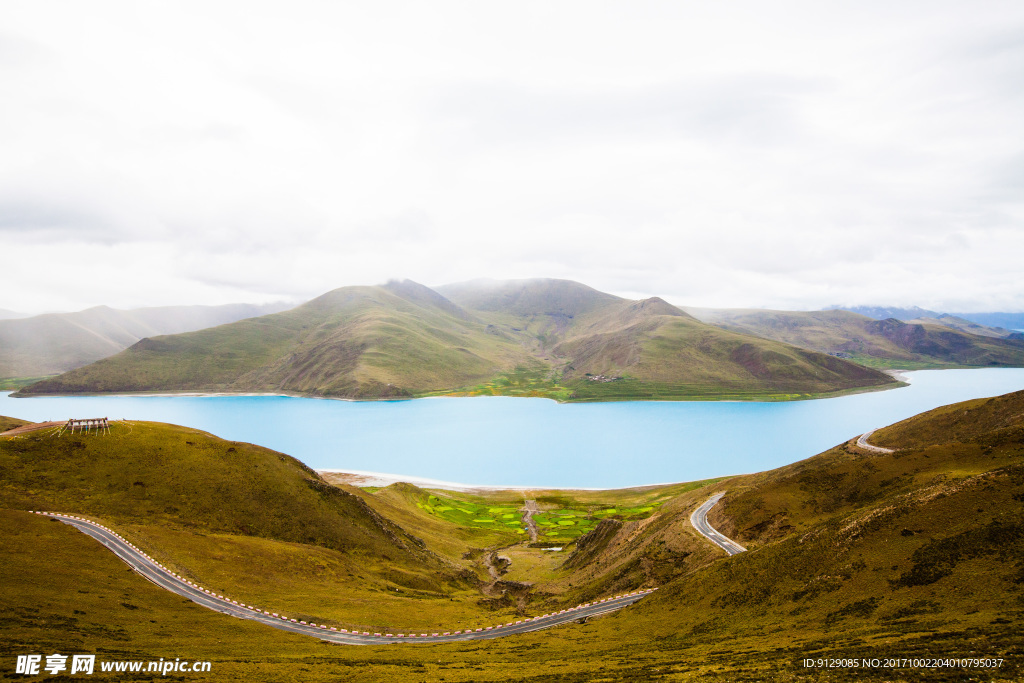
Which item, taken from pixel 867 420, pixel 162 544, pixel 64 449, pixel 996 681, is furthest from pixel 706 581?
pixel 867 420

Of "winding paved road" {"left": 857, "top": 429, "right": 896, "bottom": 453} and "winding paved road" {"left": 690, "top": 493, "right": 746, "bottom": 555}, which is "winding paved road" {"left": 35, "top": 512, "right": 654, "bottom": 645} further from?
"winding paved road" {"left": 857, "top": 429, "right": 896, "bottom": 453}

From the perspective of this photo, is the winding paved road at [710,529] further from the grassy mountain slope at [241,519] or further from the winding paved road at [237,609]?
the grassy mountain slope at [241,519]

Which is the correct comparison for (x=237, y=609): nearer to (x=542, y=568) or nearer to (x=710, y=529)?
(x=542, y=568)

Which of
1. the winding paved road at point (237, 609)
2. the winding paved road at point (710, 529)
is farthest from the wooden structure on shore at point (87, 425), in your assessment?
the winding paved road at point (710, 529)

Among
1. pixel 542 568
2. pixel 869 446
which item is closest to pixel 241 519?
pixel 542 568

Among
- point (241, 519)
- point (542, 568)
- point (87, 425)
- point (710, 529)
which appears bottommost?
point (542, 568)

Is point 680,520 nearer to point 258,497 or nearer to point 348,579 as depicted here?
point 348,579
